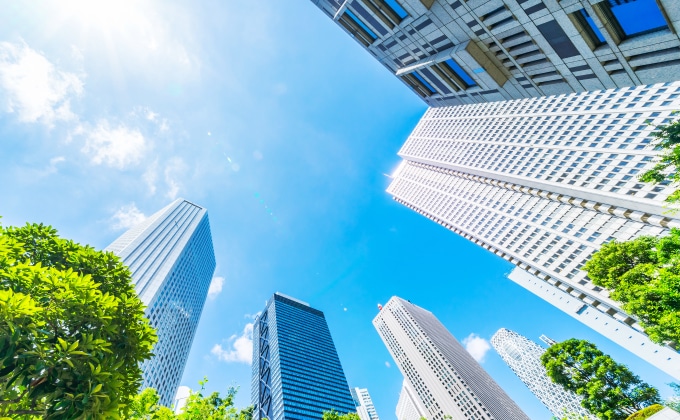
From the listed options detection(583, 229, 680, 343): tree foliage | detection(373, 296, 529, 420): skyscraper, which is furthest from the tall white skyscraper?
detection(373, 296, 529, 420): skyscraper

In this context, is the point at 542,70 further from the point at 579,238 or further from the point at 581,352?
the point at 579,238

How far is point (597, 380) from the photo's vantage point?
28094mm

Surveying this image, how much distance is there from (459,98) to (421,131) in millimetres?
118948

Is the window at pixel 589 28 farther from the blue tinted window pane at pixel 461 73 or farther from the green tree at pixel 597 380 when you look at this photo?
the green tree at pixel 597 380

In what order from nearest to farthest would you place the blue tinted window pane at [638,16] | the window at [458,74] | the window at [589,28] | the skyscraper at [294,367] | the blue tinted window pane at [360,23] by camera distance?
the blue tinted window pane at [638,16] → the window at [589,28] → the window at [458,74] → the blue tinted window pane at [360,23] → the skyscraper at [294,367]

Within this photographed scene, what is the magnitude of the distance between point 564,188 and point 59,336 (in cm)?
8980

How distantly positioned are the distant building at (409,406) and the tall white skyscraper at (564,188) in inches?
3105

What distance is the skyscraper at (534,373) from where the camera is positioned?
493 ft

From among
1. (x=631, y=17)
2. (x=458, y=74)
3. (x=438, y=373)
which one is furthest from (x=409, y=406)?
(x=631, y=17)

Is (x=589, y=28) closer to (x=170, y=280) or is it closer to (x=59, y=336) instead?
(x=59, y=336)

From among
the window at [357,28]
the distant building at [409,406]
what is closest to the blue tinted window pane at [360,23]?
the window at [357,28]

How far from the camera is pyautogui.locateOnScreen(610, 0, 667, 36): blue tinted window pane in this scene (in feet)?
39.2

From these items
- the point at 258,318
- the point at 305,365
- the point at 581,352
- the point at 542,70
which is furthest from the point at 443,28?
the point at 258,318

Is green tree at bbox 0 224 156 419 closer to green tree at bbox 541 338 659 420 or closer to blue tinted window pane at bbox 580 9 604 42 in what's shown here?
blue tinted window pane at bbox 580 9 604 42
